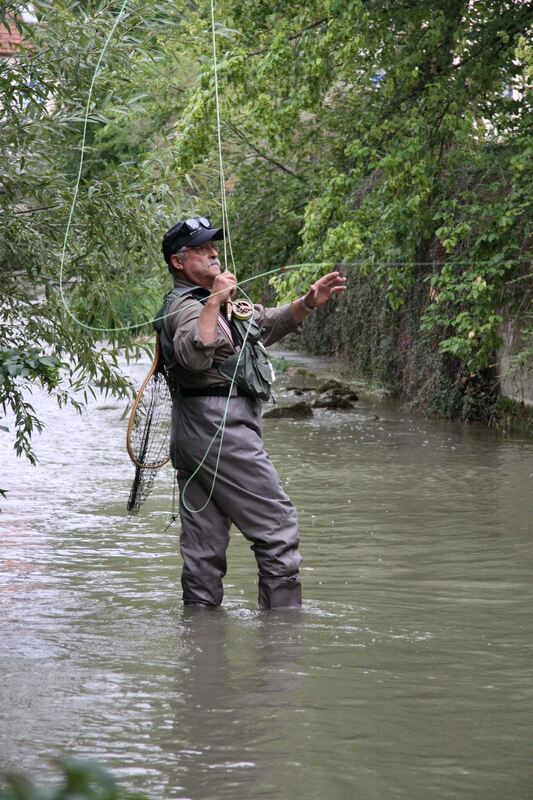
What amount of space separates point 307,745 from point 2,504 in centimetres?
629

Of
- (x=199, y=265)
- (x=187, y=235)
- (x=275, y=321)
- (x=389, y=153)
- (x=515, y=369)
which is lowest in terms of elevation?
(x=515, y=369)

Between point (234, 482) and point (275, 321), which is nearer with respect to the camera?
point (234, 482)

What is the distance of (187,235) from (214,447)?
1.00 metres

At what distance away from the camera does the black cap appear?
5824mm

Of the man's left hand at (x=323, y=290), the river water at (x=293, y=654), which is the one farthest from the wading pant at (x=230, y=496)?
the man's left hand at (x=323, y=290)

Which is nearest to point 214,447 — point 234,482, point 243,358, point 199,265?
point 234,482

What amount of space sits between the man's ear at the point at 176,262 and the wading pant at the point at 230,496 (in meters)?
0.64

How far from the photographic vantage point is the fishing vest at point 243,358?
18.7 feet

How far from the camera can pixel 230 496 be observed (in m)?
5.76

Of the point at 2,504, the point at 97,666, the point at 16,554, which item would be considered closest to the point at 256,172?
the point at 2,504

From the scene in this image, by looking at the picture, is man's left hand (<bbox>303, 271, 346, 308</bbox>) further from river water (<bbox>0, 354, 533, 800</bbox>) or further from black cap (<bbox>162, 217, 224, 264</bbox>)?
river water (<bbox>0, 354, 533, 800</bbox>)

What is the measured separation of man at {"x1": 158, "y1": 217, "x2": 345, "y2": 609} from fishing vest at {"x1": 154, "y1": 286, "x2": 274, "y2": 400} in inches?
0.4

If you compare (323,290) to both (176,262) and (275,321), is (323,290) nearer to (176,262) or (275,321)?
(275,321)

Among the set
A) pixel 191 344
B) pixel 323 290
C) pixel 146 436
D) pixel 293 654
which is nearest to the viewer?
pixel 293 654
